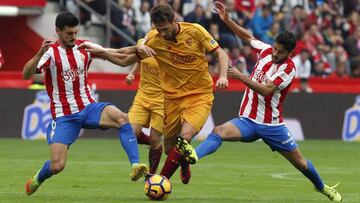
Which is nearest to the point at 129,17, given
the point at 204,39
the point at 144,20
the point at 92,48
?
the point at 144,20

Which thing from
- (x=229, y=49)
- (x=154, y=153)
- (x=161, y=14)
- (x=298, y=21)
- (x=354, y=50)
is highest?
(x=161, y=14)

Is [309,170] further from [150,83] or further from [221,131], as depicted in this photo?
[150,83]

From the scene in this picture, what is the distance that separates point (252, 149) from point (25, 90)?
202 inches

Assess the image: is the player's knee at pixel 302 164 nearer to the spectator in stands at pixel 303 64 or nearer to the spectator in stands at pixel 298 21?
the spectator in stands at pixel 303 64

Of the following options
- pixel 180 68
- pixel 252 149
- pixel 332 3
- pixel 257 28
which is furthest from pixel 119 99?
pixel 180 68

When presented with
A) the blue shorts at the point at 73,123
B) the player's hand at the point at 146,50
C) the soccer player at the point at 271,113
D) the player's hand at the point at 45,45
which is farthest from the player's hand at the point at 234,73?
the player's hand at the point at 45,45

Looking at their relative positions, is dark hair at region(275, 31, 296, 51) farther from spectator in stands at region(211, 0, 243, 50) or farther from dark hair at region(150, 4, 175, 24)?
spectator in stands at region(211, 0, 243, 50)

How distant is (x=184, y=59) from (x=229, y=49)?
14044mm

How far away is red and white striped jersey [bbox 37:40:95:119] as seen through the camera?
1259cm

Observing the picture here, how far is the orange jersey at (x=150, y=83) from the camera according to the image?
15.5 metres

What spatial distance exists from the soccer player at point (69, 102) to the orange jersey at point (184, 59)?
0.55m

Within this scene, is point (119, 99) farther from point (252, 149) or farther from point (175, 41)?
point (175, 41)

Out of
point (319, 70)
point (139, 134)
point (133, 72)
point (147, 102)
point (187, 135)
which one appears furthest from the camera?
point (319, 70)

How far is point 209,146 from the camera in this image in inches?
474
